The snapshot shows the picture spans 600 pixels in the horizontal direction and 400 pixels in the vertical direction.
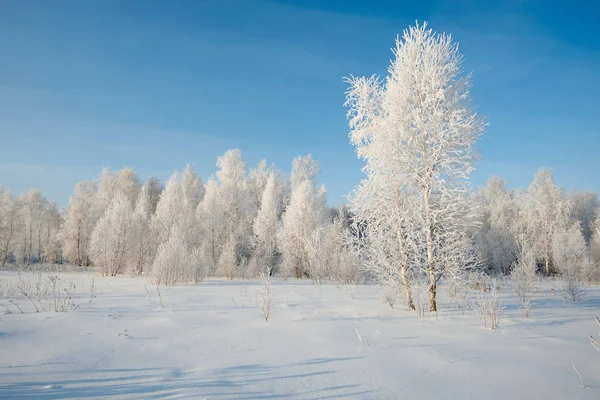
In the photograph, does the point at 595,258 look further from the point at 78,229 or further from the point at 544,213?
the point at 78,229

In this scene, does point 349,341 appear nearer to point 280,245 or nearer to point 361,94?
point 361,94

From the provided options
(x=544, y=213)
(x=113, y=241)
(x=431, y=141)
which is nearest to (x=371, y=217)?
(x=431, y=141)

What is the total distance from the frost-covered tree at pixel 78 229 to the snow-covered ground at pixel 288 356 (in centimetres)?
3526

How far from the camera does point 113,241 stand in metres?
25.2

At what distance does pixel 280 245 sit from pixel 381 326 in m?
23.6

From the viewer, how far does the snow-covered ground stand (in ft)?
13.0

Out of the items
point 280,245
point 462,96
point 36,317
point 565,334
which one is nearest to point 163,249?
point 36,317

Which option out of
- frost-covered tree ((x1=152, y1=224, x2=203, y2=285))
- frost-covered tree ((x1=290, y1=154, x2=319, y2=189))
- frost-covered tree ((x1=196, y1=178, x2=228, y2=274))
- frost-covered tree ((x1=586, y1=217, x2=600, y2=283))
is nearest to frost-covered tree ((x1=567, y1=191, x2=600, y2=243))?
frost-covered tree ((x1=586, y1=217, x2=600, y2=283))

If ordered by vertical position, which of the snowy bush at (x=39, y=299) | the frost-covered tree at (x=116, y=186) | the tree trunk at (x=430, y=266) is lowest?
the snowy bush at (x=39, y=299)

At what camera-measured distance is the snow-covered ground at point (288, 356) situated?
3.95 metres

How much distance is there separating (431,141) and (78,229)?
136ft

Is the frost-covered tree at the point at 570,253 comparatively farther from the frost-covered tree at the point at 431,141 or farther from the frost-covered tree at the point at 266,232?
the frost-covered tree at the point at 266,232

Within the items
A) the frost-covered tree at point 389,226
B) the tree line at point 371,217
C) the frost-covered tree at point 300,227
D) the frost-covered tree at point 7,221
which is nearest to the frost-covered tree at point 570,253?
the tree line at point 371,217

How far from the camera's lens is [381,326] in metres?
6.94
